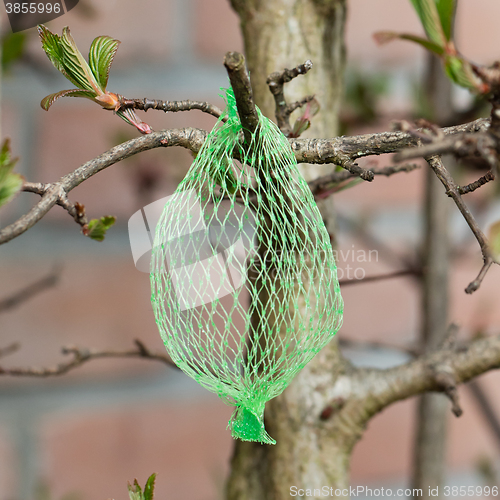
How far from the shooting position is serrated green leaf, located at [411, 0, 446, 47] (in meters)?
0.21

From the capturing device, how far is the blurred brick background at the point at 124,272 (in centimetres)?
62

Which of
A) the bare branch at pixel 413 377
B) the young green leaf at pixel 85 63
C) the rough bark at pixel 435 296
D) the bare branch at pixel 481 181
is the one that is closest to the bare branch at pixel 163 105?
the young green leaf at pixel 85 63

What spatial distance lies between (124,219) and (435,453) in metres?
0.44

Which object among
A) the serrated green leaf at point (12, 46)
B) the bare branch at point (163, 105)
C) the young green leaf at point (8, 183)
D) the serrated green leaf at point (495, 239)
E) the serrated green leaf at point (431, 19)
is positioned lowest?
the serrated green leaf at point (495, 239)

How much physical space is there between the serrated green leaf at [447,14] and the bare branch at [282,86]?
6cm

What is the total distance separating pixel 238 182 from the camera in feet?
0.71

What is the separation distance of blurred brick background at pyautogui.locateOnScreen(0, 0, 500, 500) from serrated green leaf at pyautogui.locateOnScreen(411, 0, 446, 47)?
37 cm

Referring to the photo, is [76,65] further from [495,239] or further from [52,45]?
[495,239]

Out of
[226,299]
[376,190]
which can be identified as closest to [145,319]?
[226,299]

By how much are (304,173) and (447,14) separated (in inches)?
5.1

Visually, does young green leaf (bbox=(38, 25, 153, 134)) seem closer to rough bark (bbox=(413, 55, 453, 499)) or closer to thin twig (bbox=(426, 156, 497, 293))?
thin twig (bbox=(426, 156, 497, 293))

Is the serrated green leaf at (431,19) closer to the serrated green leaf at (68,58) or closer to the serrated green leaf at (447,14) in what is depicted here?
the serrated green leaf at (447,14)

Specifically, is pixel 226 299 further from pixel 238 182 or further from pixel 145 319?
pixel 238 182

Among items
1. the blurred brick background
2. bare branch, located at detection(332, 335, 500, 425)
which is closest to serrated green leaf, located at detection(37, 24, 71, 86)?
bare branch, located at detection(332, 335, 500, 425)
